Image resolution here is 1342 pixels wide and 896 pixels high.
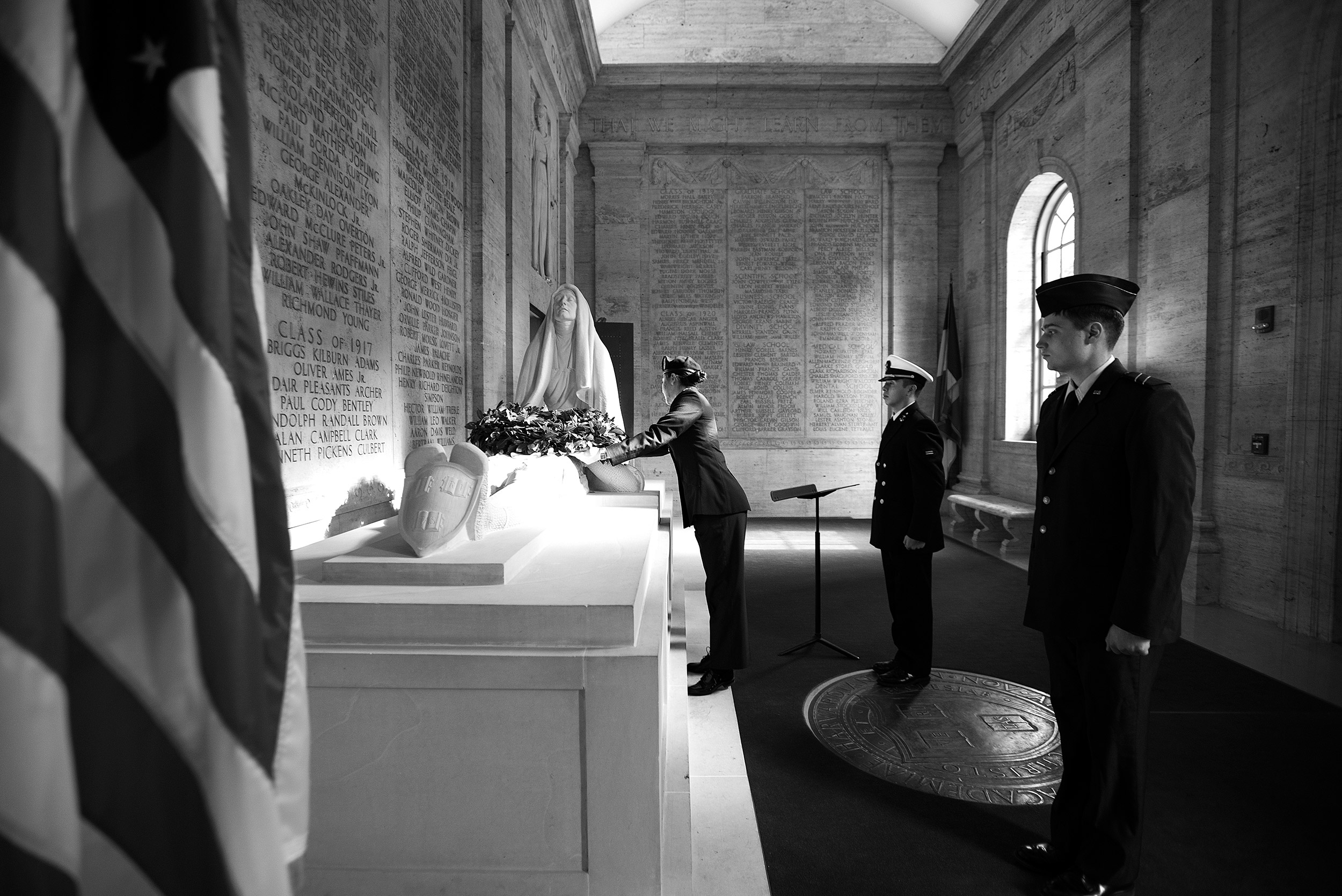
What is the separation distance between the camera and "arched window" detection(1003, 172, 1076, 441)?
9203 millimetres

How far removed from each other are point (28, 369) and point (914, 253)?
11.6m

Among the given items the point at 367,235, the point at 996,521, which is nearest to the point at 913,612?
the point at 367,235

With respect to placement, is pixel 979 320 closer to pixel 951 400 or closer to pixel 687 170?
pixel 951 400

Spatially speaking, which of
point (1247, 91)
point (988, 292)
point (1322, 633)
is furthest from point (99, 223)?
point (988, 292)

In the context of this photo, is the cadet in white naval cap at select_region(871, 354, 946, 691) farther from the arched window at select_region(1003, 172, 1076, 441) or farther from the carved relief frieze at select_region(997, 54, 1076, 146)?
the carved relief frieze at select_region(997, 54, 1076, 146)

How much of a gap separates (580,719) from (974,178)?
1077cm

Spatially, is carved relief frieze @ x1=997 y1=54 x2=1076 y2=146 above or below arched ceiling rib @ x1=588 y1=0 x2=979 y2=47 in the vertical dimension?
below

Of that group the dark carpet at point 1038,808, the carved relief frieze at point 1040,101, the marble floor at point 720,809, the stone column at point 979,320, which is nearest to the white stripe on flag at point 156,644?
the marble floor at point 720,809

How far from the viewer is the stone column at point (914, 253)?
36.2 ft

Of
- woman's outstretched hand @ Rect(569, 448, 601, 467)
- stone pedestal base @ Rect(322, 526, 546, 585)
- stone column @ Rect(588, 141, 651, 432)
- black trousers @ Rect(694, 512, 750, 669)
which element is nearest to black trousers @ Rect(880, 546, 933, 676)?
black trousers @ Rect(694, 512, 750, 669)

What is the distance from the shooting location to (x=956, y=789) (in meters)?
2.78

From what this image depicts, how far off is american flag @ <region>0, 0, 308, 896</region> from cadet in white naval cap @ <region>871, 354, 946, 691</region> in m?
3.41

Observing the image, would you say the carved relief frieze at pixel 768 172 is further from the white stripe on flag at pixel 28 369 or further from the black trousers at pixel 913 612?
the white stripe on flag at pixel 28 369

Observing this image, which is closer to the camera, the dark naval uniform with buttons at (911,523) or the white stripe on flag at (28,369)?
the white stripe on flag at (28,369)
